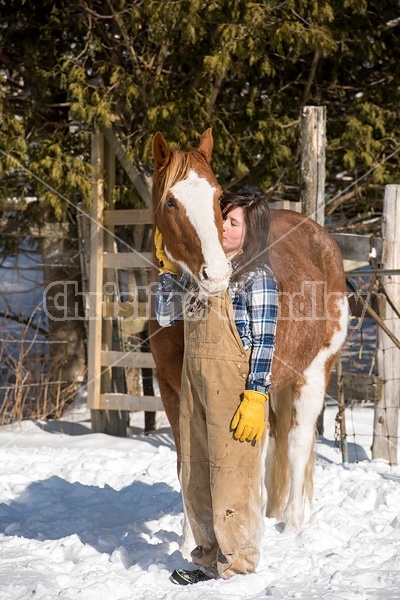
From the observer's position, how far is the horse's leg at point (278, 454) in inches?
158

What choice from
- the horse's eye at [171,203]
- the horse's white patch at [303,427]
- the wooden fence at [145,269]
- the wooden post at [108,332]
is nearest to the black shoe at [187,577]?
the horse's white patch at [303,427]

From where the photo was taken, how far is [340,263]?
4.28 metres

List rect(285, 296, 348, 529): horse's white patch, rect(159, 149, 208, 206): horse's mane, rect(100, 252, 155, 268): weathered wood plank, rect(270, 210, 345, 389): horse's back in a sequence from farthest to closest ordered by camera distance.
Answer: rect(100, 252, 155, 268): weathered wood plank < rect(285, 296, 348, 529): horse's white patch < rect(270, 210, 345, 389): horse's back < rect(159, 149, 208, 206): horse's mane

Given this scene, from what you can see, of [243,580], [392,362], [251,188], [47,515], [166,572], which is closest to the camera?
[243,580]

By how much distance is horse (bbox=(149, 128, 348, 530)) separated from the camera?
8.84 ft

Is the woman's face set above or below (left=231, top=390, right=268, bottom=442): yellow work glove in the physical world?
above

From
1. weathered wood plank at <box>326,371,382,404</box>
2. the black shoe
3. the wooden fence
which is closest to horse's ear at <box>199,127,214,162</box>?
the black shoe

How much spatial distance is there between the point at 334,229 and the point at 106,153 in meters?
2.80

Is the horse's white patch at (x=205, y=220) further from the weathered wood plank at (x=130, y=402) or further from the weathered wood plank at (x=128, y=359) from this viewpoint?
the weathered wood plank at (x=130, y=402)

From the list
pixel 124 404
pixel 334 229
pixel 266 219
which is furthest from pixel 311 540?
pixel 334 229

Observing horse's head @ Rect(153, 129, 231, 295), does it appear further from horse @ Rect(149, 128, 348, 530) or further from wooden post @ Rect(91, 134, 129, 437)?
wooden post @ Rect(91, 134, 129, 437)

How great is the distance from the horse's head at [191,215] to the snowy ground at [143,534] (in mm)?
1233

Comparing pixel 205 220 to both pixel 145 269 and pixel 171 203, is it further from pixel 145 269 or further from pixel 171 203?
pixel 145 269

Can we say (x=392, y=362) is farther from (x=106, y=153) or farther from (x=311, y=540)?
(x=106, y=153)
